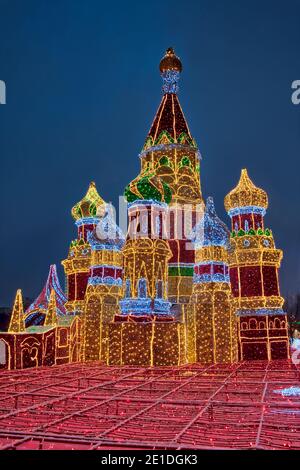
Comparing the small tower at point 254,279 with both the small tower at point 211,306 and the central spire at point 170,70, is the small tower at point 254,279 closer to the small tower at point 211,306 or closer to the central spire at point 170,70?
the small tower at point 211,306

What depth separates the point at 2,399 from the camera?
299 inches

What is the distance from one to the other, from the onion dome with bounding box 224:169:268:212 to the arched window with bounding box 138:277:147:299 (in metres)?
5.33

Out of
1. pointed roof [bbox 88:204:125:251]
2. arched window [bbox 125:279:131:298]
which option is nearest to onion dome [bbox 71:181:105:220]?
pointed roof [bbox 88:204:125:251]

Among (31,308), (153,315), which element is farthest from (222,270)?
(31,308)

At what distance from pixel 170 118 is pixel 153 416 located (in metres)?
15.2

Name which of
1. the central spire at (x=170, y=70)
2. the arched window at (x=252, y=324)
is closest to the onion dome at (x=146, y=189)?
the arched window at (x=252, y=324)

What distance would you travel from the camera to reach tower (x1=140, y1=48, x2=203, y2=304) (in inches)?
663

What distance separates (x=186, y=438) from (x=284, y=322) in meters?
11.7

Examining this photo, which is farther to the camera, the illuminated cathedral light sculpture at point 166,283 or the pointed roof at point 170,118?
the pointed roof at point 170,118

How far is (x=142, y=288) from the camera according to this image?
47.9 ft

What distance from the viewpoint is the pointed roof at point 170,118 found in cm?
1902

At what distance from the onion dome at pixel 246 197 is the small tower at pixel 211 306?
95.8 inches

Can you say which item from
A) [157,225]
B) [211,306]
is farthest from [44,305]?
[211,306]

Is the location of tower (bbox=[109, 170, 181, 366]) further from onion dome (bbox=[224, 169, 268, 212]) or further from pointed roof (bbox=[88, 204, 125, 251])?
onion dome (bbox=[224, 169, 268, 212])
